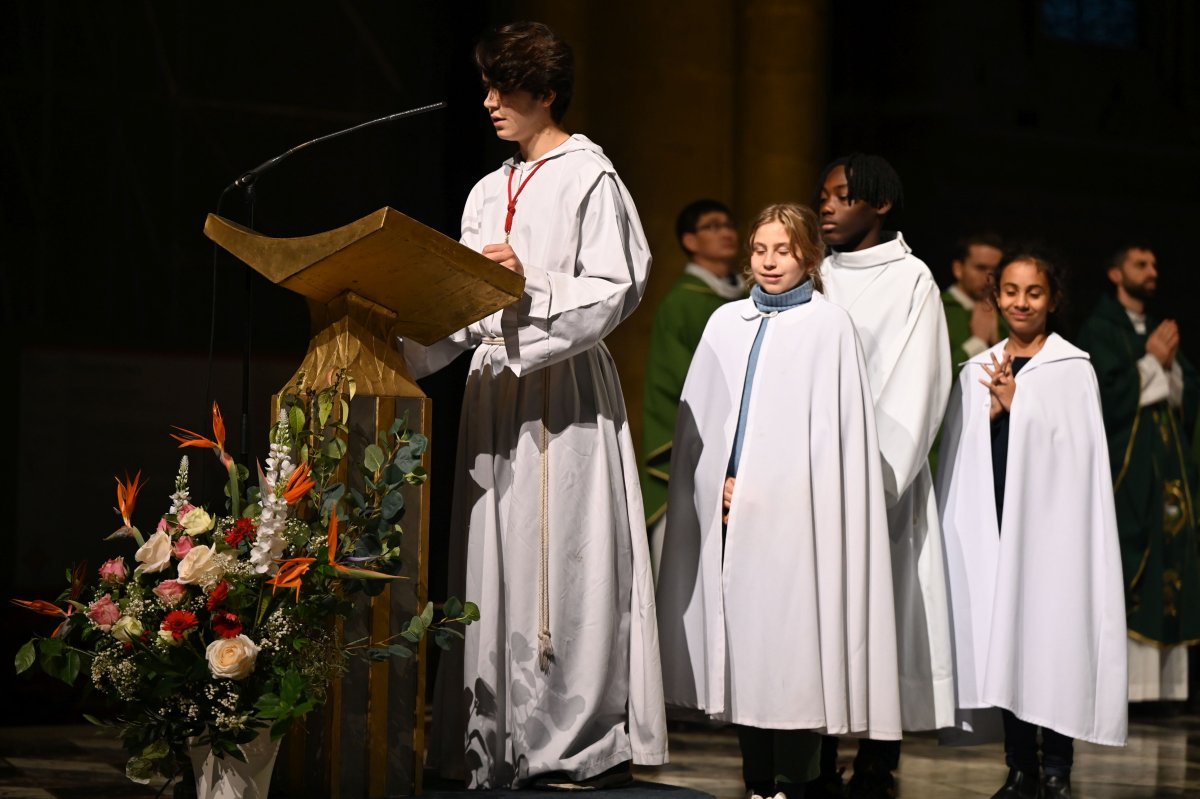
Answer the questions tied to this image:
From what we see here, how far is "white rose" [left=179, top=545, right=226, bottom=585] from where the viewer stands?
3205mm

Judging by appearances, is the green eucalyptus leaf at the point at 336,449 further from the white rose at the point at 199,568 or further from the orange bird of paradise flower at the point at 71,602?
the orange bird of paradise flower at the point at 71,602

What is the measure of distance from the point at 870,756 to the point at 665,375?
2629mm

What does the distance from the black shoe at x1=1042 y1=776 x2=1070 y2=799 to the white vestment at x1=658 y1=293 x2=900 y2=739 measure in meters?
0.87

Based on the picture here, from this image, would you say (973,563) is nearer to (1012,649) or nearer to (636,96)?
(1012,649)

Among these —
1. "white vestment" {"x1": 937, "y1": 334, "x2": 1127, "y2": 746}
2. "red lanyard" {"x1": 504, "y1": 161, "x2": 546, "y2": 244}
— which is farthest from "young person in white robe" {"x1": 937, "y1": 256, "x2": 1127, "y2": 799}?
"red lanyard" {"x1": 504, "y1": 161, "x2": 546, "y2": 244}

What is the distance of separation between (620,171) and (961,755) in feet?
10.8

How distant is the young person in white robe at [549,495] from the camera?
12.6ft

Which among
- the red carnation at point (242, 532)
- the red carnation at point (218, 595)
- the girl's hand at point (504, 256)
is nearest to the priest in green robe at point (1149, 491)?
the girl's hand at point (504, 256)

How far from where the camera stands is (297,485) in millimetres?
3242

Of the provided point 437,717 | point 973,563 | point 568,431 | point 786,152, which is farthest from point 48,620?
point 786,152

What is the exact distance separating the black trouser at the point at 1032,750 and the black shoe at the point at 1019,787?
0.02m

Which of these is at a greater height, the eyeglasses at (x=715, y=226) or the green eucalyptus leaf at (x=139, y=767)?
the eyeglasses at (x=715, y=226)

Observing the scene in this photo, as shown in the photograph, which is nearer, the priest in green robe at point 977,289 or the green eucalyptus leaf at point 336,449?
the green eucalyptus leaf at point 336,449

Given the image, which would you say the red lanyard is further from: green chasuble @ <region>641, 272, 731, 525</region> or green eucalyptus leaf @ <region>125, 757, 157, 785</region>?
green chasuble @ <region>641, 272, 731, 525</region>
